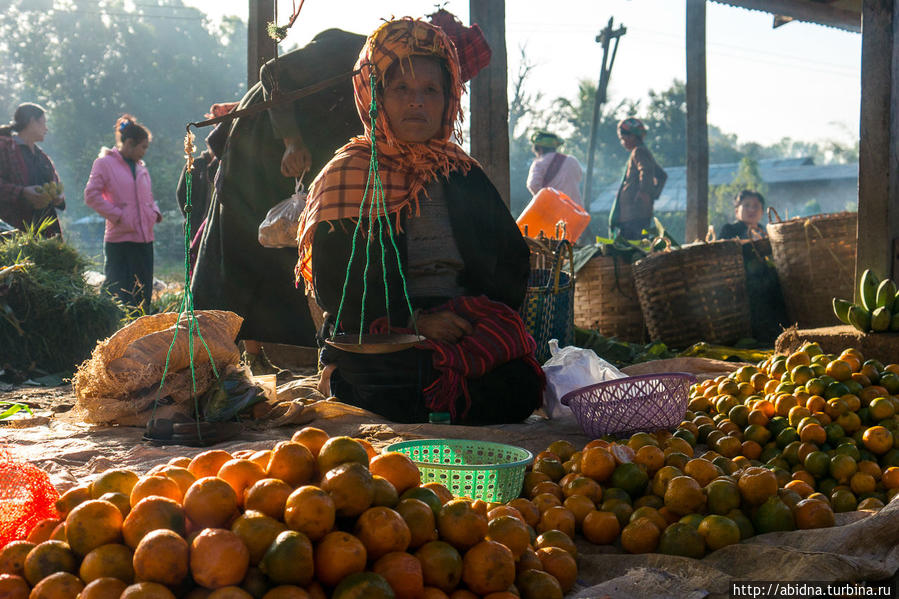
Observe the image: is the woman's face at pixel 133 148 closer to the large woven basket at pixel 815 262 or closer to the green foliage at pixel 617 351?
the green foliage at pixel 617 351

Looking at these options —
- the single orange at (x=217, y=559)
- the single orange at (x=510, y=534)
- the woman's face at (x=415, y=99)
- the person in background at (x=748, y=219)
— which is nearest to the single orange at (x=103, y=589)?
the single orange at (x=217, y=559)

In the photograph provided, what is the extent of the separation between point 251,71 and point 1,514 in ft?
12.9

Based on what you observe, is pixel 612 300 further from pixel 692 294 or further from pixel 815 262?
A: pixel 815 262

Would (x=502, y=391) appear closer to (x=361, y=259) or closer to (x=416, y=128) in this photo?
(x=361, y=259)

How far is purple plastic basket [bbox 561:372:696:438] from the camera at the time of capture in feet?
8.77

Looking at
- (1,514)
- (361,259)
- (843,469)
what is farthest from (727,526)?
(361,259)

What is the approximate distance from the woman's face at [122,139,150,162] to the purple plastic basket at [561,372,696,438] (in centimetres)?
523

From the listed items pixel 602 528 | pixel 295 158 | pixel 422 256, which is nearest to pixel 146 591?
pixel 602 528

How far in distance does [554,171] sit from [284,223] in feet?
14.1

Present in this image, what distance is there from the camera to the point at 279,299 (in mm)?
4449

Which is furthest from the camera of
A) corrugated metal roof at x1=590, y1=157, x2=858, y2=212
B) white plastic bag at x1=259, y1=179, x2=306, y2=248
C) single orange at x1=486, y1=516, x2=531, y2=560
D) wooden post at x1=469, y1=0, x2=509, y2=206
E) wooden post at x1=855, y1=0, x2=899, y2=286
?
corrugated metal roof at x1=590, y1=157, x2=858, y2=212

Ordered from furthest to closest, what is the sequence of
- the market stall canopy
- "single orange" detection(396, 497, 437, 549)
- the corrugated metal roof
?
1. the corrugated metal roof
2. the market stall canopy
3. "single orange" detection(396, 497, 437, 549)

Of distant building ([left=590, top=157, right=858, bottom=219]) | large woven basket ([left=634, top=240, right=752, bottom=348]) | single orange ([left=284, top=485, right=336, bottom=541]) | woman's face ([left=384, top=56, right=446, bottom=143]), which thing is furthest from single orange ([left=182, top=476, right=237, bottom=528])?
distant building ([left=590, top=157, right=858, bottom=219])

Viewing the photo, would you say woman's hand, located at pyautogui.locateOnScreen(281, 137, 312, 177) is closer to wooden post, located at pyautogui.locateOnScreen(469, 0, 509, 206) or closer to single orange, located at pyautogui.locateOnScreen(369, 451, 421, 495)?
wooden post, located at pyautogui.locateOnScreen(469, 0, 509, 206)
